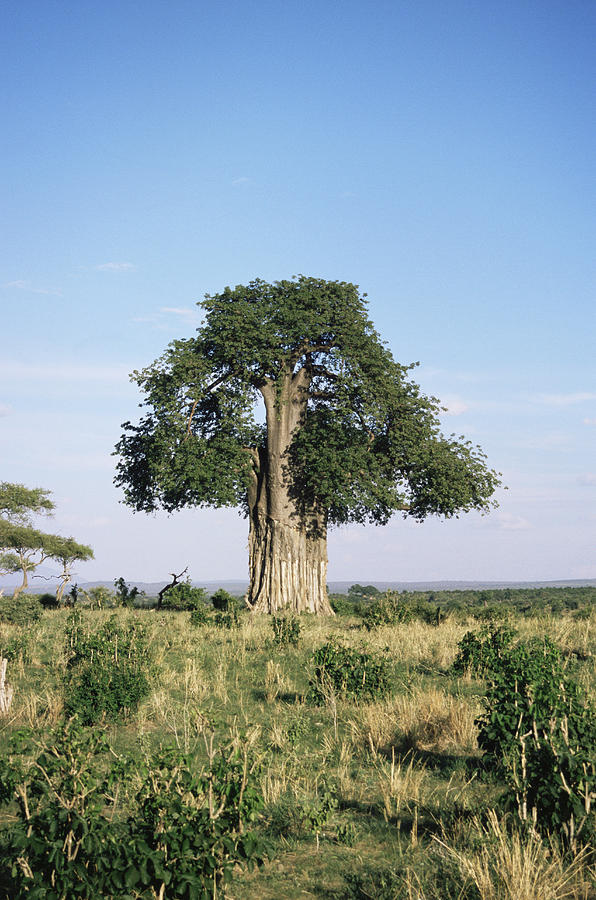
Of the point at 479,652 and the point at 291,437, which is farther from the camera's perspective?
the point at 291,437

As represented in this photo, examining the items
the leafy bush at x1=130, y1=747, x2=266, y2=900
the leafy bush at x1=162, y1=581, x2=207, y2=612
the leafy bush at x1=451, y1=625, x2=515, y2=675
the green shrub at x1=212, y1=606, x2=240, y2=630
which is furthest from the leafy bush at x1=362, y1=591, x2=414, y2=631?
the leafy bush at x1=130, y1=747, x2=266, y2=900

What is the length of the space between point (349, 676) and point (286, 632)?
4.75m

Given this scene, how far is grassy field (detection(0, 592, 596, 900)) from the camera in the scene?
547 centimetres

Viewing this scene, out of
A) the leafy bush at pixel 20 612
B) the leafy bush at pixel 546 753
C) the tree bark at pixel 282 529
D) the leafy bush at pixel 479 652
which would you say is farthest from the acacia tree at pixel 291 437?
the leafy bush at pixel 546 753

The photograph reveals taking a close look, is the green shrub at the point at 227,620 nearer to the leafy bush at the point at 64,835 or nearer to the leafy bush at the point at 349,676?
the leafy bush at the point at 349,676

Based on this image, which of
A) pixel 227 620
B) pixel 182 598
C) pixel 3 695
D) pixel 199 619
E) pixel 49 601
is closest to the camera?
pixel 3 695

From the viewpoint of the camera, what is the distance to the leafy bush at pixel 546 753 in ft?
18.6

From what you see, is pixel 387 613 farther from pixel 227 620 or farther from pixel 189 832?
pixel 189 832

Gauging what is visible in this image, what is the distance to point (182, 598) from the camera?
27281 mm

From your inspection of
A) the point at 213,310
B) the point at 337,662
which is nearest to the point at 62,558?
the point at 213,310

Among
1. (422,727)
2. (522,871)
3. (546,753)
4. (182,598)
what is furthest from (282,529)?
(522,871)

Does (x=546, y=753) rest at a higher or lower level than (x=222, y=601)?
higher

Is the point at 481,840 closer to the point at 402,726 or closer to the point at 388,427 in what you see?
the point at 402,726

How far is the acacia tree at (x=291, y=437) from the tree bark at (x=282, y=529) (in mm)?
36
